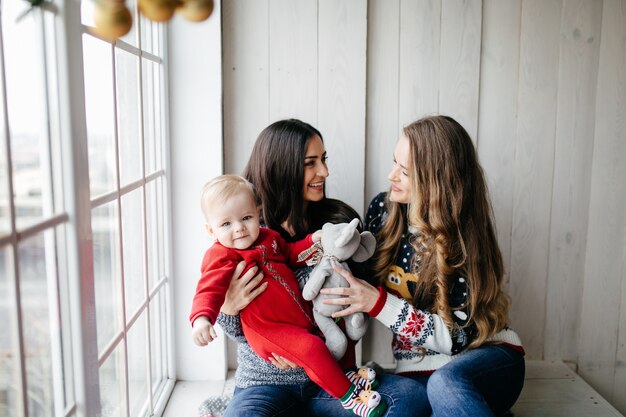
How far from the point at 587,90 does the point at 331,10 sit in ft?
3.28

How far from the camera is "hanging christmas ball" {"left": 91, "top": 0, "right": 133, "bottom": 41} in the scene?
0.54 metres

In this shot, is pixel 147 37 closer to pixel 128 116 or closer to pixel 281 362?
pixel 128 116

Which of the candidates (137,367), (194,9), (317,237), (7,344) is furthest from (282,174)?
(194,9)

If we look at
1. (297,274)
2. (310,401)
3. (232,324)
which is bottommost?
(310,401)

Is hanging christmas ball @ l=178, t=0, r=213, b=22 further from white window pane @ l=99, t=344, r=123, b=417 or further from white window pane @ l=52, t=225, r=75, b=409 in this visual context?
white window pane @ l=99, t=344, r=123, b=417

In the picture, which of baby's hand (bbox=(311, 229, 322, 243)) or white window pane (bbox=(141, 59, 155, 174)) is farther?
white window pane (bbox=(141, 59, 155, 174))

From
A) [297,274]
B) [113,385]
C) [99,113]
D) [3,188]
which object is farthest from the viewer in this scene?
[297,274]

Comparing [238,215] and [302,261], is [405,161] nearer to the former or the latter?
[302,261]

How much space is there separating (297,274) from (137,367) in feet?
1.81

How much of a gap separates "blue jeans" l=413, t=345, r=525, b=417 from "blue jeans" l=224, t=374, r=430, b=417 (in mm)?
57

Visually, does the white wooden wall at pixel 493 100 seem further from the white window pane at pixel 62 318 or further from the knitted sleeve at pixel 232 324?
the white window pane at pixel 62 318

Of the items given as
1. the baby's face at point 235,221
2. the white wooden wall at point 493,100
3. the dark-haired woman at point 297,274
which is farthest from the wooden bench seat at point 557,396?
the baby's face at point 235,221

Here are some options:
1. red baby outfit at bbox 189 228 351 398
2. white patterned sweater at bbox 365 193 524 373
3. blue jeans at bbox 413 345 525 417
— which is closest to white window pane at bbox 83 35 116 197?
red baby outfit at bbox 189 228 351 398

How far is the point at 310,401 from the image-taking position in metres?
1.67
